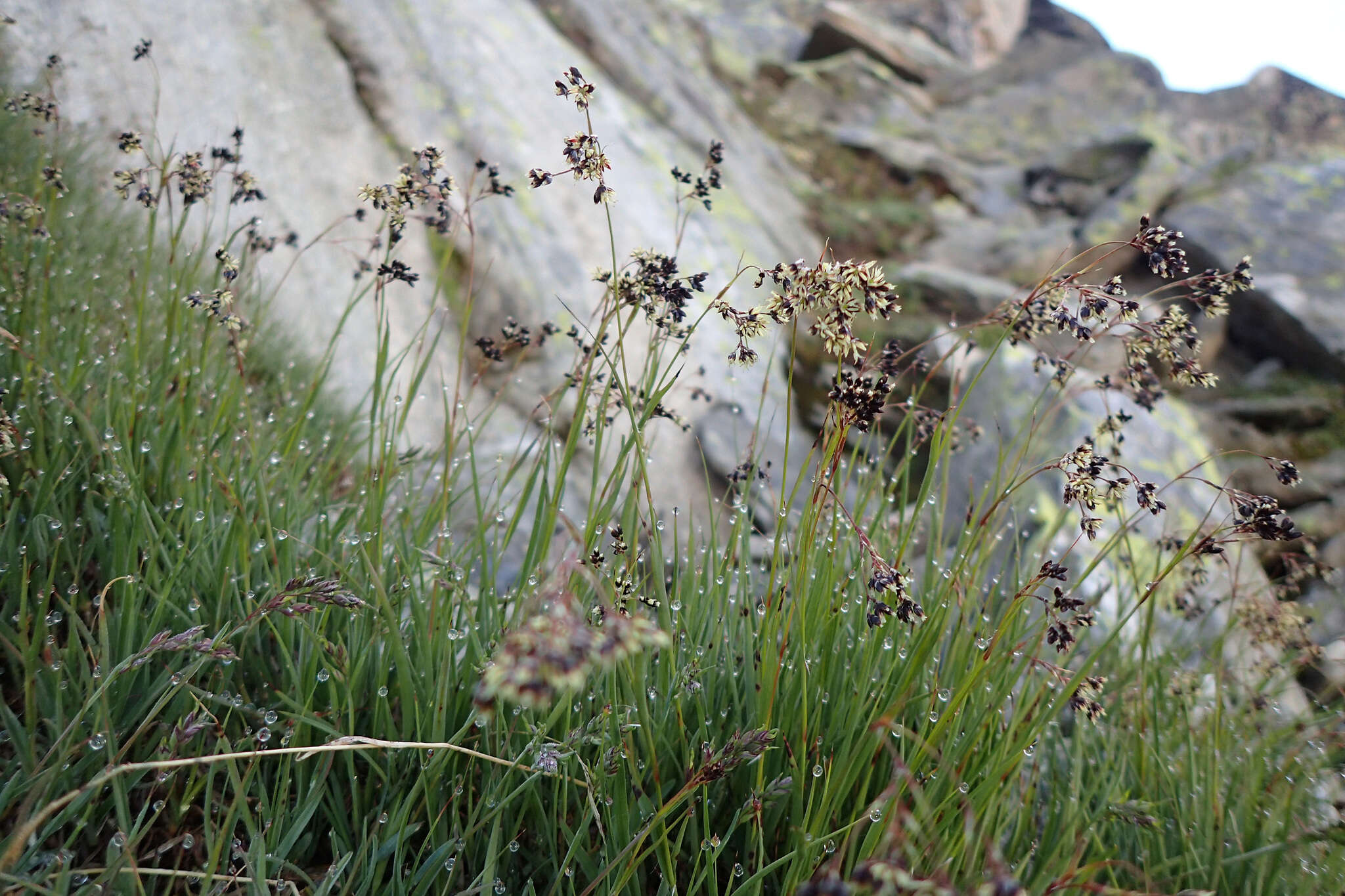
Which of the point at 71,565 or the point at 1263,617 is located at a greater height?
the point at 1263,617

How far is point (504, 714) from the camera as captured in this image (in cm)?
186

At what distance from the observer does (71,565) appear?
2.07 meters

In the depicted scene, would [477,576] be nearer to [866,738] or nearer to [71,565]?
[71,565]

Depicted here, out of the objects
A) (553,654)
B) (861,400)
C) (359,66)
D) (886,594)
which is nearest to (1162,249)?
(861,400)

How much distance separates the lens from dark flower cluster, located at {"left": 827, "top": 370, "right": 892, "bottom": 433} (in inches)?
53.7

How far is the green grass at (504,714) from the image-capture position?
154 centimetres

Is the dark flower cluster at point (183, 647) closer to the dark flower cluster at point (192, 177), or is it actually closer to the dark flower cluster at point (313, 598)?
the dark flower cluster at point (313, 598)

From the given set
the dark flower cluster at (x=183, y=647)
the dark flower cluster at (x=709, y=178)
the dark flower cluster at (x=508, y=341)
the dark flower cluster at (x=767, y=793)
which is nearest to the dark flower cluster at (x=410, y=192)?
the dark flower cluster at (x=508, y=341)

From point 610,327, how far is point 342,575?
12.3 ft

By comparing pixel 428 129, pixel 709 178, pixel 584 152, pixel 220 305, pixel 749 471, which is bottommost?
pixel 220 305

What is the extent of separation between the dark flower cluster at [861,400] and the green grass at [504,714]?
0.06 metres

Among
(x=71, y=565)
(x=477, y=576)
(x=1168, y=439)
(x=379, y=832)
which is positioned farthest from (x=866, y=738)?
(x=1168, y=439)

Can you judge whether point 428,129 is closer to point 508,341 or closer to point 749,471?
point 508,341

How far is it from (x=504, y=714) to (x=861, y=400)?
43.0 inches
